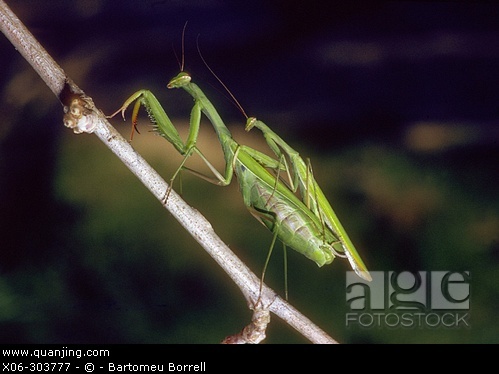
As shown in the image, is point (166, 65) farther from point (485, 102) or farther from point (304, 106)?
point (485, 102)

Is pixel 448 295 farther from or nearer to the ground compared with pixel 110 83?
nearer to the ground

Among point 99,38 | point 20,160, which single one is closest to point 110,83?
point 99,38

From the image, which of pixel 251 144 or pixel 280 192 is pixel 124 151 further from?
pixel 251 144

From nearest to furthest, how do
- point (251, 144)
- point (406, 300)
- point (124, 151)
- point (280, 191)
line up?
point (124, 151) → point (280, 191) → point (251, 144) → point (406, 300)

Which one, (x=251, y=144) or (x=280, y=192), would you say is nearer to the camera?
(x=280, y=192)

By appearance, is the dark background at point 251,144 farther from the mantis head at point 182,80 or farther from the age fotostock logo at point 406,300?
the mantis head at point 182,80

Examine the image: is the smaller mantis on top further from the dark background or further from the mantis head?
the dark background

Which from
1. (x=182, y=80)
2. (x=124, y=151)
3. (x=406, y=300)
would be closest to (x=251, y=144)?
(x=182, y=80)
